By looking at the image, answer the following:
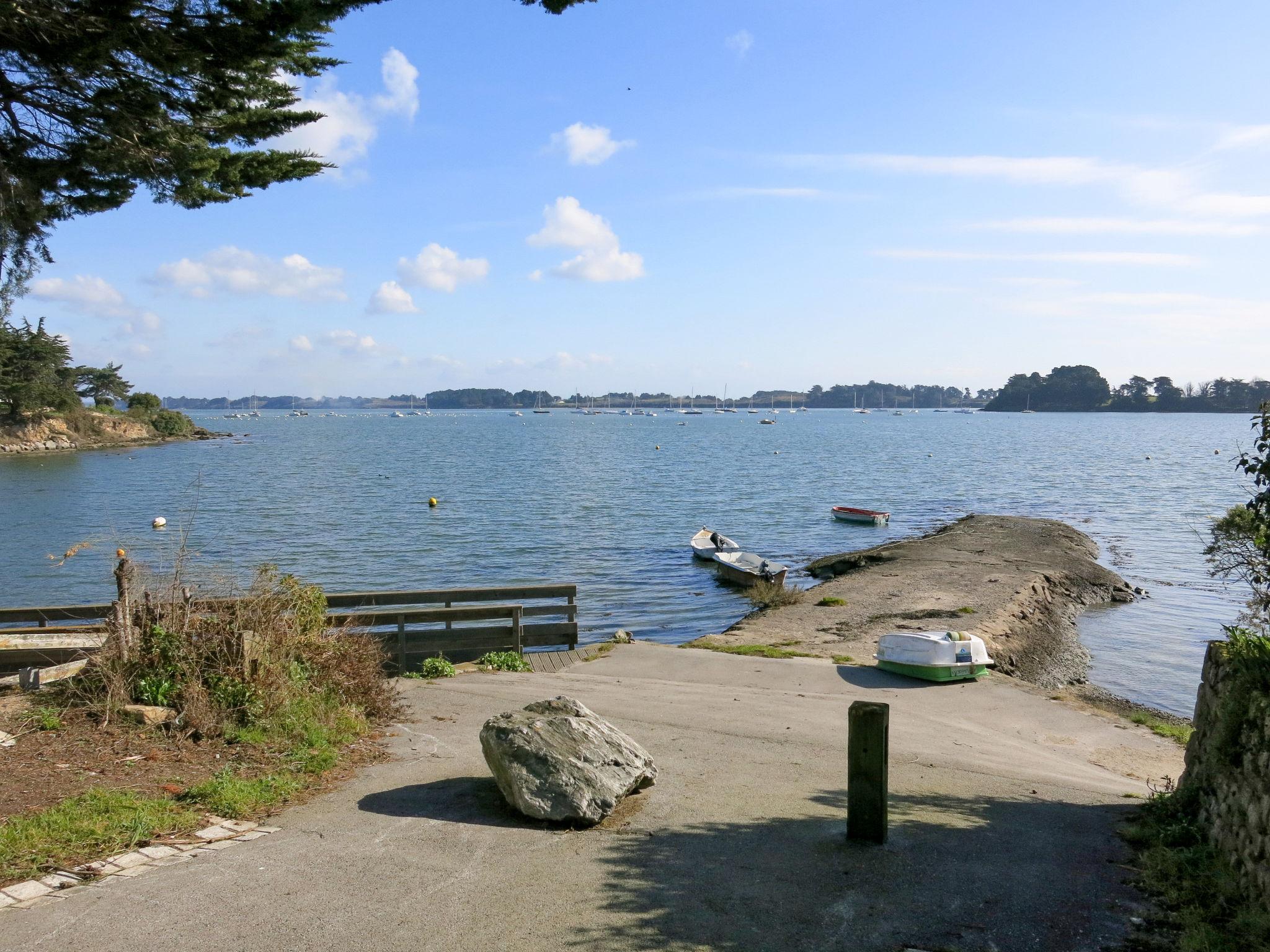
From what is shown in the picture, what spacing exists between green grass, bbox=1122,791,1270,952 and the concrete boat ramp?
24 cm

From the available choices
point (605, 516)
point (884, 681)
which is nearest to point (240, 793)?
point (884, 681)

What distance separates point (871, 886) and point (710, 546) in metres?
30.5

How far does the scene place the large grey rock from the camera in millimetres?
7645

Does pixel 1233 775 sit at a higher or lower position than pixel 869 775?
higher

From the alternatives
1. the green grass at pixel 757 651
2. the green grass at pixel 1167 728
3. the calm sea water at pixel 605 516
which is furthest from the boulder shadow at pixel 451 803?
the green grass at pixel 1167 728

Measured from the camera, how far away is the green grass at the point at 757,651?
1834cm

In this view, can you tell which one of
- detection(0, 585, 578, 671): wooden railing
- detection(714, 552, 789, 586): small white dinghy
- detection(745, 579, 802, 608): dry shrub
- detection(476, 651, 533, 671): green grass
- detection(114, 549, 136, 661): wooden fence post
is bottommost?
detection(745, 579, 802, 608): dry shrub

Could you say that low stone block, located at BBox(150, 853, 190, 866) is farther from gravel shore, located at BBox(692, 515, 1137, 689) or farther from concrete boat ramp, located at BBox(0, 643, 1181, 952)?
gravel shore, located at BBox(692, 515, 1137, 689)

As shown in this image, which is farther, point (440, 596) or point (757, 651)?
point (757, 651)

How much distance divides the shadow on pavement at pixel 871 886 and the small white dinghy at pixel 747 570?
22637 mm

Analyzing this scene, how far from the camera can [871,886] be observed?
659 cm

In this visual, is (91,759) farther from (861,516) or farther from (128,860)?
(861,516)

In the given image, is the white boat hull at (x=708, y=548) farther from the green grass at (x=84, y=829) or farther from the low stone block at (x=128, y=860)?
the low stone block at (x=128, y=860)

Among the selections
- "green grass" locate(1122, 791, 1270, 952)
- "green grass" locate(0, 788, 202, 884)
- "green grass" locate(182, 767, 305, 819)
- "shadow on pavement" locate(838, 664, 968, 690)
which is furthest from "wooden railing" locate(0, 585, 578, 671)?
"green grass" locate(1122, 791, 1270, 952)
